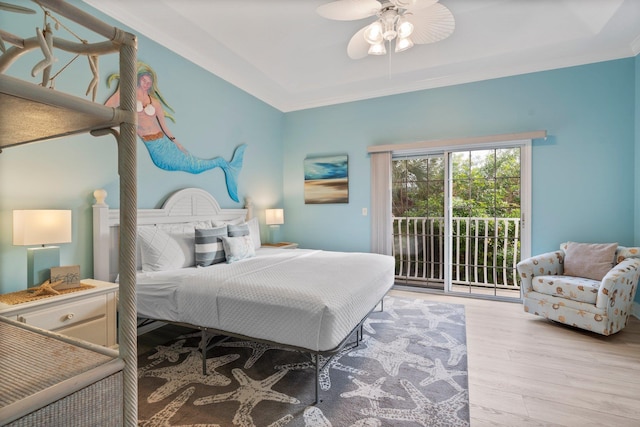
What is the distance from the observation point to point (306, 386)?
2.08m

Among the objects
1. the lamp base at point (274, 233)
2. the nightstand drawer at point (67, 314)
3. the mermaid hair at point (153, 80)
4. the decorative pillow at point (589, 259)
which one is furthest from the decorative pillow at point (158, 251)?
the decorative pillow at point (589, 259)

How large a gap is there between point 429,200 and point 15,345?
4551mm

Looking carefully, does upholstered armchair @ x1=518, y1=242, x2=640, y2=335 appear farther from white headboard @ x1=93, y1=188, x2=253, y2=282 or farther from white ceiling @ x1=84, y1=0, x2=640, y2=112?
white headboard @ x1=93, y1=188, x2=253, y2=282

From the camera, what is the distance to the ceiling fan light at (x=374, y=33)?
8.07 feet

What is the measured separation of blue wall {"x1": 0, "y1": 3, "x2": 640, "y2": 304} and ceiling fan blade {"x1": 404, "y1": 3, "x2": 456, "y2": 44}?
1.92 m

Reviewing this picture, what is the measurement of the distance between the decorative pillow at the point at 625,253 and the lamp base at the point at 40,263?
4.97m

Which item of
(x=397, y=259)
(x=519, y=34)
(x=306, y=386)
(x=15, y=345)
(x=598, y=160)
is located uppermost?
(x=519, y=34)

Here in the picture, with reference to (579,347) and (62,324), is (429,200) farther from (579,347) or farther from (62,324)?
(62,324)

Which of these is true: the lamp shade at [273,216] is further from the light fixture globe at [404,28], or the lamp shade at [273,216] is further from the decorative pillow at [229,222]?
the light fixture globe at [404,28]

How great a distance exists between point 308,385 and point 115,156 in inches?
101

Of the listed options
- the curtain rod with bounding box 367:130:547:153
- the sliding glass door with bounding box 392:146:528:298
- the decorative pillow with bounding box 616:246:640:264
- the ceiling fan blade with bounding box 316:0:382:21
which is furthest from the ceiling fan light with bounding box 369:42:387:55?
the decorative pillow with bounding box 616:246:640:264

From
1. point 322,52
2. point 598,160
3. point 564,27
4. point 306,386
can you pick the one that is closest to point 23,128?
point 306,386

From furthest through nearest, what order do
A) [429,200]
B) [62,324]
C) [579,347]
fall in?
[429,200]
[579,347]
[62,324]

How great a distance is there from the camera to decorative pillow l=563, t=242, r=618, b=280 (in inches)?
122
